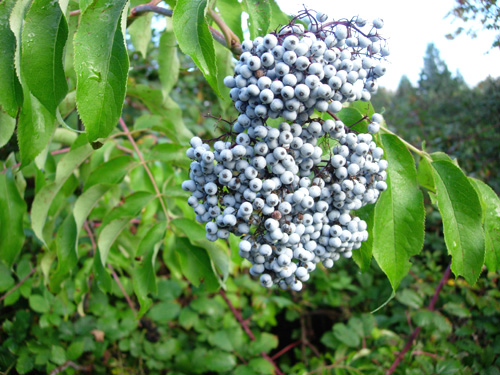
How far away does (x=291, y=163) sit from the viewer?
39.2 inches

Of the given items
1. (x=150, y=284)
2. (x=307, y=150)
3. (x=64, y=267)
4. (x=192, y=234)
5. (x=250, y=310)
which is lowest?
(x=250, y=310)

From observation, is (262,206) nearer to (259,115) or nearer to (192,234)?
(259,115)

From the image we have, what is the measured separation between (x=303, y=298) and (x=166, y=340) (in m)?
1.13

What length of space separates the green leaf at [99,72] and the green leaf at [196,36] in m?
0.14

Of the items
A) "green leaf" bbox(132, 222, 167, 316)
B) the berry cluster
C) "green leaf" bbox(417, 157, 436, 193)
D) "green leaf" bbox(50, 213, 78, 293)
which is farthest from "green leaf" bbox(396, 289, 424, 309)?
"green leaf" bbox(50, 213, 78, 293)

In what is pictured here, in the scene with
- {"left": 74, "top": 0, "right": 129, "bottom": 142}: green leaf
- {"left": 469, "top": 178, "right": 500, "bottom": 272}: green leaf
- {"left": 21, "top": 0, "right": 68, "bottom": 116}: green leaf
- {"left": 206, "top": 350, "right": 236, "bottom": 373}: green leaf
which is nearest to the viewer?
{"left": 74, "top": 0, "right": 129, "bottom": 142}: green leaf

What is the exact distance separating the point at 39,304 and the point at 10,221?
85 cm

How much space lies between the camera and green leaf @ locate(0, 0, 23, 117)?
1087 mm

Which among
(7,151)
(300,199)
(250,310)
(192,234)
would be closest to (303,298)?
(250,310)

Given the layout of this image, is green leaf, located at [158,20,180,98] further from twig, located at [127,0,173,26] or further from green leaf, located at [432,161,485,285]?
green leaf, located at [432,161,485,285]

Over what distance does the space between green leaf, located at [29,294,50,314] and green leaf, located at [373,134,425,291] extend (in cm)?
195

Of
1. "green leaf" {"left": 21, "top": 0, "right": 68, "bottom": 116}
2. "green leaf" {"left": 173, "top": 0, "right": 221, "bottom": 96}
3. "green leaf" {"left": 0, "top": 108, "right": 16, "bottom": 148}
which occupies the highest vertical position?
"green leaf" {"left": 173, "top": 0, "right": 221, "bottom": 96}

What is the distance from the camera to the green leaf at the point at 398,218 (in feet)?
3.72

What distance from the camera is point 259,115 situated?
980mm
